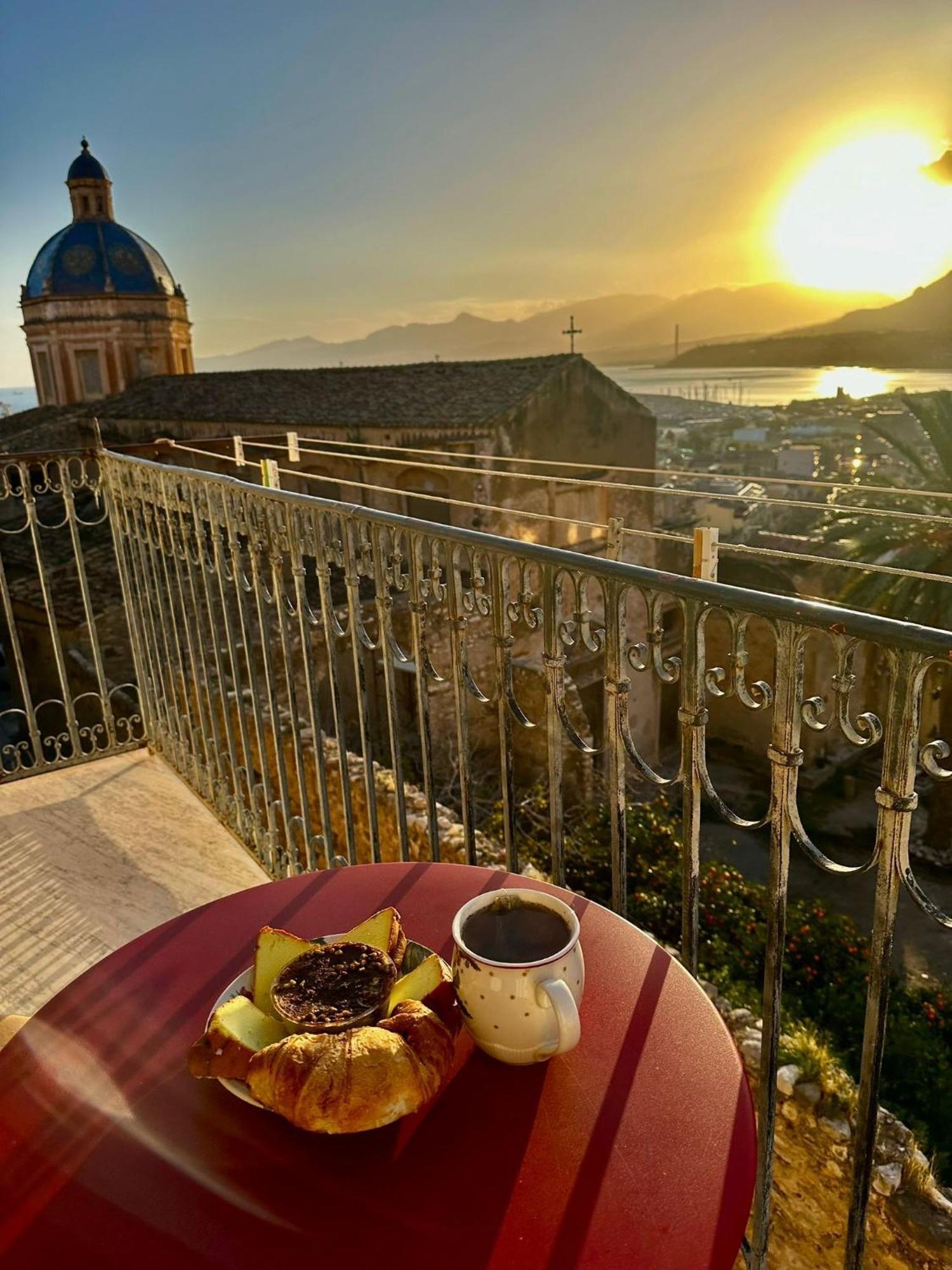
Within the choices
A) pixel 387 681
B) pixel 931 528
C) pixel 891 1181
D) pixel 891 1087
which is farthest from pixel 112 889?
pixel 931 528

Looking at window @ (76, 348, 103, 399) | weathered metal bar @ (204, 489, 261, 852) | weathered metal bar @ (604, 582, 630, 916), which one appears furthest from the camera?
window @ (76, 348, 103, 399)

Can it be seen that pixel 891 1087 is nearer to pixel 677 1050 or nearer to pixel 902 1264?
pixel 902 1264

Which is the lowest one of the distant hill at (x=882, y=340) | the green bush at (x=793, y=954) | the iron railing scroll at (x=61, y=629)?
the green bush at (x=793, y=954)

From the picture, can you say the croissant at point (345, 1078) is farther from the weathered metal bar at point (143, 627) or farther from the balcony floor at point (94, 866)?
the weathered metal bar at point (143, 627)

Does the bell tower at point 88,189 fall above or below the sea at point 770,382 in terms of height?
above

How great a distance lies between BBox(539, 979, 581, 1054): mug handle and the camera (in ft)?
3.46

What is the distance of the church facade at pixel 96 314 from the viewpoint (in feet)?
90.1

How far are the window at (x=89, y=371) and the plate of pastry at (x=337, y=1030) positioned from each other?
29.9 metres

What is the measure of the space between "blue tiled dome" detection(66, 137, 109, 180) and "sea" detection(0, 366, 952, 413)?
7555 mm

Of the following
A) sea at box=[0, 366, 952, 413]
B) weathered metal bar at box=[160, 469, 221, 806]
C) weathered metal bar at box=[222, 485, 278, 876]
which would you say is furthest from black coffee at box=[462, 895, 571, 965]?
sea at box=[0, 366, 952, 413]

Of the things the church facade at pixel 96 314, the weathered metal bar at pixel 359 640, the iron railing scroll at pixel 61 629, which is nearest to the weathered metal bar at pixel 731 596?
the weathered metal bar at pixel 359 640

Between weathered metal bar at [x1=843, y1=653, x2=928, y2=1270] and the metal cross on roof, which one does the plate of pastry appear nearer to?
weathered metal bar at [x1=843, y1=653, x2=928, y2=1270]

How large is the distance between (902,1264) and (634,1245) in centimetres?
452

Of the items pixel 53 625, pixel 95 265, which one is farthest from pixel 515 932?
pixel 95 265
